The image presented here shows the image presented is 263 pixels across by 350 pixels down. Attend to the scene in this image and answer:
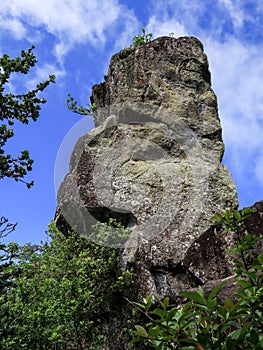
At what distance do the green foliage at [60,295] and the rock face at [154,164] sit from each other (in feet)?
1.60

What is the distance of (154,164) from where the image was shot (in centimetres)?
1161

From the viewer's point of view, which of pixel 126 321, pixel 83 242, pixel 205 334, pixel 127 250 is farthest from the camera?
pixel 83 242

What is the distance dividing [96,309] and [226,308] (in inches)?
331

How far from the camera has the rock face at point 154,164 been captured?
9.96 meters

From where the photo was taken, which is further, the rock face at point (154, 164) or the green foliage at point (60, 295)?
the rock face at point (154, 164)

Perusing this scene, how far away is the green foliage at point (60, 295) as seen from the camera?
6883 mm

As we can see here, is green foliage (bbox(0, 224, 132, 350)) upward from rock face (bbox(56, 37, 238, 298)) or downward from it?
downward

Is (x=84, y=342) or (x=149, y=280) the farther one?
(x=149, y=280)

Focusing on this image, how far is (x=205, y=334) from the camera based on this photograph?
4.94 ft

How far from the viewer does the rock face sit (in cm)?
996

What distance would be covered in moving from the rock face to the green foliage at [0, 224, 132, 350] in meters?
0.49

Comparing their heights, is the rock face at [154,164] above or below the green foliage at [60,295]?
above

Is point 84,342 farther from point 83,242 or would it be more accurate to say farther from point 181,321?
point 181,321

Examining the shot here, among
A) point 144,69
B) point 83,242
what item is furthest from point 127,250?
point 144,69
